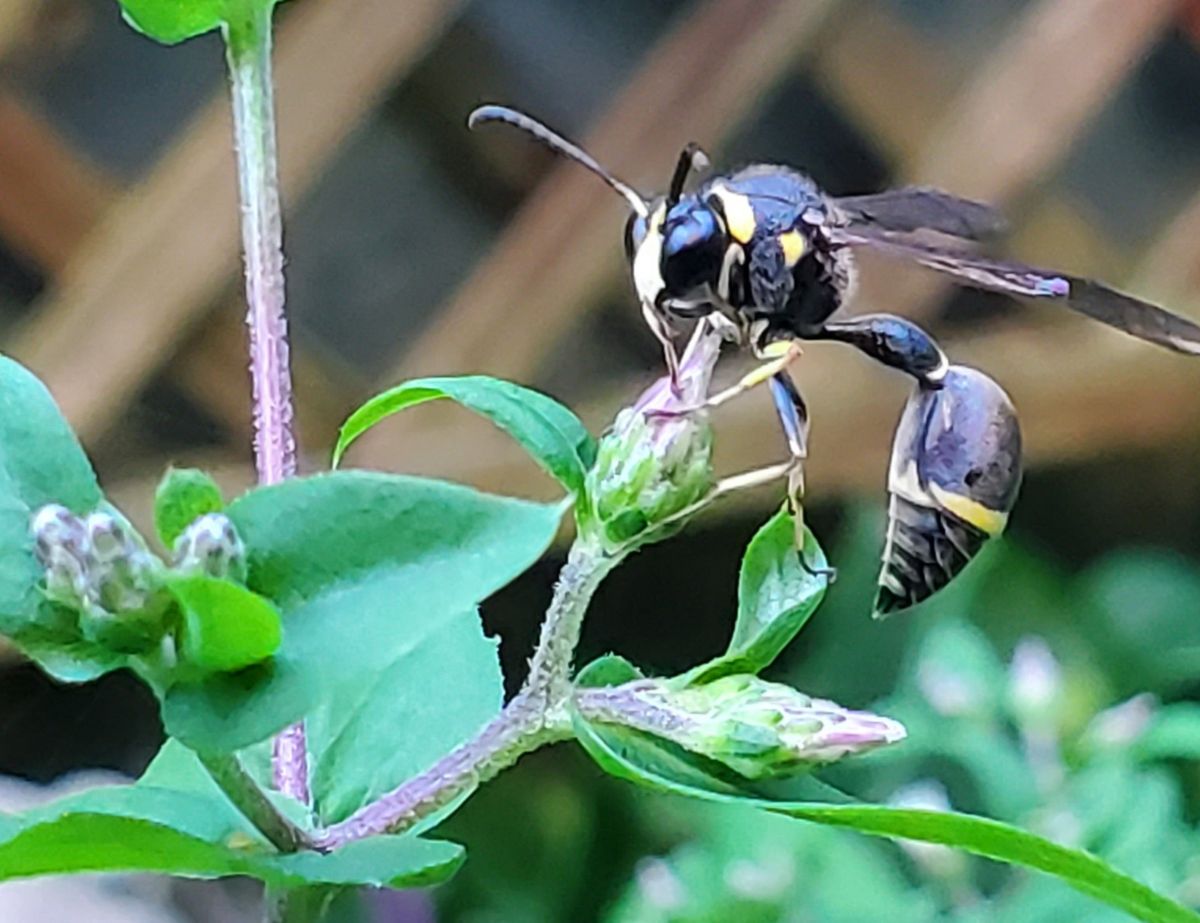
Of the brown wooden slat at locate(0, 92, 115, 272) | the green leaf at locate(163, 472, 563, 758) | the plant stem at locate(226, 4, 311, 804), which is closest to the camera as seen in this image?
the green leaf at locate(163, 472, 563, 758)

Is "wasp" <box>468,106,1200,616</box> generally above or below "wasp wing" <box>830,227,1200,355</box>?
below

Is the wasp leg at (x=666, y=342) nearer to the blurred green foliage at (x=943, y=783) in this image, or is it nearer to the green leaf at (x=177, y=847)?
the green leaf at (x=177, y=847)

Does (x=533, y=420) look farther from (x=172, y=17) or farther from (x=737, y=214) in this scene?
(x=737, y=214)

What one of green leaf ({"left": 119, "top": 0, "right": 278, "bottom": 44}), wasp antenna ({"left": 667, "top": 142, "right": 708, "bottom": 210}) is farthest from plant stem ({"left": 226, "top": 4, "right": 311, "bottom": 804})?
wasp antenna ({"left": 667, "top": 142, "right": 708, "bottom": 210})

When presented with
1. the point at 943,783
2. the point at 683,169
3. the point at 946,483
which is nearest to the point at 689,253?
the point at 683,169

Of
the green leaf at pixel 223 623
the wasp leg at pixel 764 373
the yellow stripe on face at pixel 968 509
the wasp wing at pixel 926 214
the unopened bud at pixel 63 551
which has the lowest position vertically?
the unopened bud at pixel 63 551

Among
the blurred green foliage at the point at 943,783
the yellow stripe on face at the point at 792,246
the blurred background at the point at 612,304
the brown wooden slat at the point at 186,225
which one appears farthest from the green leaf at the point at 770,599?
the brown wooden slat at the point at 186,225

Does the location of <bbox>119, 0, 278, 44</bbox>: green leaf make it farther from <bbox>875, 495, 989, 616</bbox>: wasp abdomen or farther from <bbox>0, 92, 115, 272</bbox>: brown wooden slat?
<bbox>0, 92, 115, 272</bbox>: brown wooden slat
